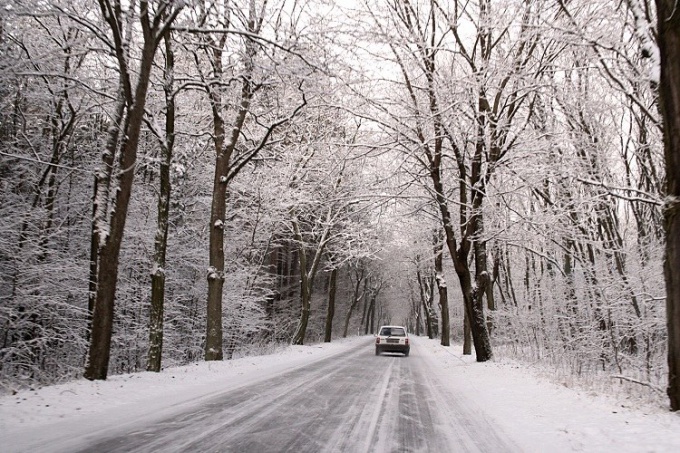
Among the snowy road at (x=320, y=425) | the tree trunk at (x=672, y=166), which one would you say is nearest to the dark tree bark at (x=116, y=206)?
the snowy road at (x=320, y=425)

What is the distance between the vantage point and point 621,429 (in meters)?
5.62

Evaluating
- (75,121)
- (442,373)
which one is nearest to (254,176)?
(75,121)

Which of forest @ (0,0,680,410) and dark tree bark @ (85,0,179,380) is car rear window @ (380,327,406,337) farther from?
dark tree bark @ (85,0,179,380)

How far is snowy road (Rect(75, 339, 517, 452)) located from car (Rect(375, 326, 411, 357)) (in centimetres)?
1289

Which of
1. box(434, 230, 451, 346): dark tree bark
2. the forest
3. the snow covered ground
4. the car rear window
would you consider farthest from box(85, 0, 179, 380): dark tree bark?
box(434, 230, 451, 346): dark tree bark

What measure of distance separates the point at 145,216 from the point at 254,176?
6021 mm

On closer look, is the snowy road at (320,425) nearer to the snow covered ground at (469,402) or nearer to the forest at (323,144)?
the snow covered ground at (469,402)

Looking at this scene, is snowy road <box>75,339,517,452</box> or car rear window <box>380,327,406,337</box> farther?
car rear window <box>380,327,406,337</box>

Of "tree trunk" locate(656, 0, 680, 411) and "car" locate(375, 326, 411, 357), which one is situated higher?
"tree trunk" locate(656, 0, 680, 411)

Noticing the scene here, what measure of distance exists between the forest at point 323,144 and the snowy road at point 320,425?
12.2 ft

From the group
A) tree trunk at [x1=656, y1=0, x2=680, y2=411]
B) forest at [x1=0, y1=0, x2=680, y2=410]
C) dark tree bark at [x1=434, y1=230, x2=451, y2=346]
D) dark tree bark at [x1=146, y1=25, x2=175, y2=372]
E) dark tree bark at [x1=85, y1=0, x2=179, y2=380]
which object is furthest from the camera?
dark tree bark at [x1=434, y1=230, x2=451, y2=346]

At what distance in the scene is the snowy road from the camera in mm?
5129

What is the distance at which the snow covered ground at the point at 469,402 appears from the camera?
5.17m

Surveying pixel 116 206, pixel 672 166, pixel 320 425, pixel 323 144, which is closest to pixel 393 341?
pixel 323 144
